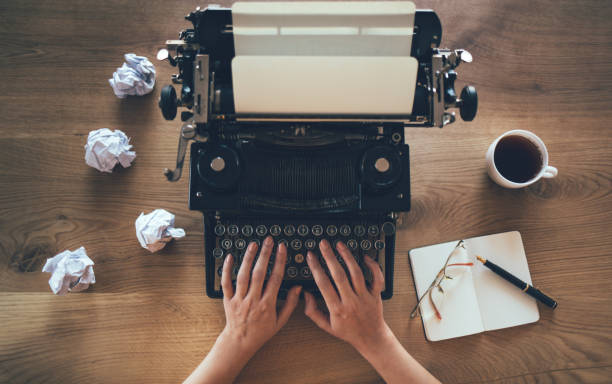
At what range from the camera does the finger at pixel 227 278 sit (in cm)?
113

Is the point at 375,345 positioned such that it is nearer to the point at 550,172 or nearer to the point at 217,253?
the point at 217,253

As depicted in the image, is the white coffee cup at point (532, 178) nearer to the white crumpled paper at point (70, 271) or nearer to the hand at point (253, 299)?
the hand at point (253, 299)

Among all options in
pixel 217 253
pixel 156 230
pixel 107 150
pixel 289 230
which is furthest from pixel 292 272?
pixel 107 150

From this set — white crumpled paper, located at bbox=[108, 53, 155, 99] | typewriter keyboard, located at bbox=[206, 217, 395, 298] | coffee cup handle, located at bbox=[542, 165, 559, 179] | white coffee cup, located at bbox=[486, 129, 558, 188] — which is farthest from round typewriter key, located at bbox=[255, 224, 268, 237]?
coffee cup handle, located at bbox=[542, 165, 559, 179]

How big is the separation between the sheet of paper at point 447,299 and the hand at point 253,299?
481mm

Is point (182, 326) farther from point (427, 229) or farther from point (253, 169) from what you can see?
point (427, 229)

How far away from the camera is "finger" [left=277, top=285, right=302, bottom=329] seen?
1.15 metres

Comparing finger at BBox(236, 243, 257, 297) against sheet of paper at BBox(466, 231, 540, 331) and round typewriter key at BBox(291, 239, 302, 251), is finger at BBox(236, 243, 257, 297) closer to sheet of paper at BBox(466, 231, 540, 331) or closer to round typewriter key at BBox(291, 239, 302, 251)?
round typewriter key at BBox(291, 239, 302, 251)

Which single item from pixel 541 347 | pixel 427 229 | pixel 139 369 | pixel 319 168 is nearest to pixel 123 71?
pixel 319 168

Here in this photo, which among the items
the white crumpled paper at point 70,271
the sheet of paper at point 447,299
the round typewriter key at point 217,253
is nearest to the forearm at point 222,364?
the round typewriter key at point 217,253

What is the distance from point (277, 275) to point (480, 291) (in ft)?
2.30

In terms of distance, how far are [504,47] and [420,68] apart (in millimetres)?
566

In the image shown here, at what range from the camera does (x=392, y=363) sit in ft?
3.66

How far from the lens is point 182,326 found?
1221 millimetres
